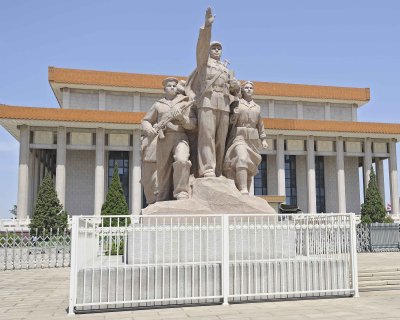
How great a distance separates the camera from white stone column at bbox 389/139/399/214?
37.7 meters

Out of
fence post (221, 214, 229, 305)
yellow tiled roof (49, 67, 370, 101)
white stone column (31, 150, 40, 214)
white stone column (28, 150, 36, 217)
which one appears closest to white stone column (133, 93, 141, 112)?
yellow tiled roof (49, 67, 370, 101)

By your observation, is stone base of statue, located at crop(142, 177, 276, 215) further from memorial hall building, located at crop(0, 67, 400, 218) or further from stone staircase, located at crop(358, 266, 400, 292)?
memorial hall building, located at crop(0, 67, 400, 218)

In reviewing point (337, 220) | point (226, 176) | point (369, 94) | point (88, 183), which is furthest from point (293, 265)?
point (369, 94)

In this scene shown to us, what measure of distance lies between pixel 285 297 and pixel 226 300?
888 mm

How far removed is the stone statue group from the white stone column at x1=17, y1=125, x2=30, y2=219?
2771cm

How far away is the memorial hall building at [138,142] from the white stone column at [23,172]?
7 cm

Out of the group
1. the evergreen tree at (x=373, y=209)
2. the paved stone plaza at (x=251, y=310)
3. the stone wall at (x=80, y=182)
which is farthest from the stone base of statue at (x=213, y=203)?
the stone wall at (x=80, y=182)

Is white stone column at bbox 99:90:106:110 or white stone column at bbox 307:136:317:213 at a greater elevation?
white stone column at bbox 99:90:106:110

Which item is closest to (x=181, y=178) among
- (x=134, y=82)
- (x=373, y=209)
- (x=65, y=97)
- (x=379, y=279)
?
(x=379, y=279)

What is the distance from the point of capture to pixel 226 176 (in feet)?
24.5

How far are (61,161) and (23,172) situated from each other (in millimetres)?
2848

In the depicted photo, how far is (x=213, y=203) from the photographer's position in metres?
6.72

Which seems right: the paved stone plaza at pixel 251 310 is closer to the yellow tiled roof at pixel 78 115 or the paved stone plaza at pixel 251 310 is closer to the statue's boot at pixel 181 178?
the statue's boot at pixel 181 178

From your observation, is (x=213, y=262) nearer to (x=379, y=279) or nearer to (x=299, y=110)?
(x=379, y=279)
